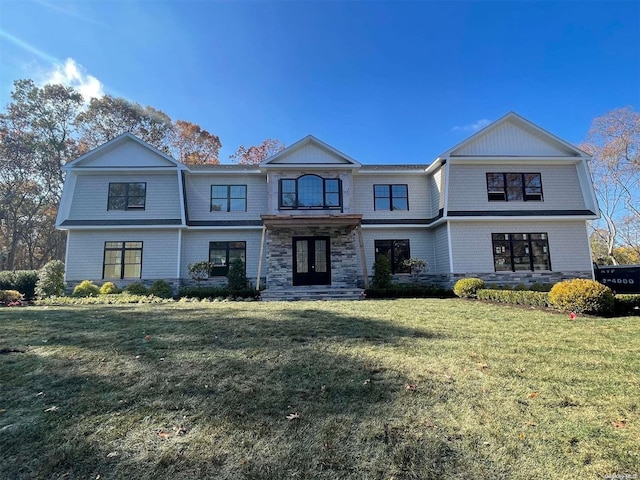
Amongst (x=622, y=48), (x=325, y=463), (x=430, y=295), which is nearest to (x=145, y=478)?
(x=325, y=463)

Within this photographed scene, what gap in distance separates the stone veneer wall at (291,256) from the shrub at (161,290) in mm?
4285

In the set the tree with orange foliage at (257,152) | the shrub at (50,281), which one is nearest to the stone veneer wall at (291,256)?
the shrub at (50,281)

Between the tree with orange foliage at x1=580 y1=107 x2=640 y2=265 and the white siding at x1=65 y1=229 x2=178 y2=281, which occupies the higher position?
the tree with orange foliage at x1=580 y1=107 x2=640 y2=265

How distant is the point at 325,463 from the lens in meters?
2.33

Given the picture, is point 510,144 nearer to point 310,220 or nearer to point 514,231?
point 514,231

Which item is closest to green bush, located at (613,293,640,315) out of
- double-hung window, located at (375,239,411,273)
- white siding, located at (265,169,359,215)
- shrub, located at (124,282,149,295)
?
double-hung window, located at (375,239,411,273)

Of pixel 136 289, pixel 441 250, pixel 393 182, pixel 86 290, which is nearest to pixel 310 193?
pixel 393 182

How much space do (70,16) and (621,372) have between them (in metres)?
16.0

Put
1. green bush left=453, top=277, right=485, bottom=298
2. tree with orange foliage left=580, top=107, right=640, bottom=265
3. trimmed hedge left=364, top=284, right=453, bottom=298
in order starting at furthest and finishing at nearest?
1. tree with orange foliage left=580, top=107, right=640, bottom=265
2. trimmed hedge left=364, top=284, right=453, bottom=298
3. green bush left=453, top=277, right=485, bottom=298

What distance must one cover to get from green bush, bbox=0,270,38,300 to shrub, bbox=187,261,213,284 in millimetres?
7250

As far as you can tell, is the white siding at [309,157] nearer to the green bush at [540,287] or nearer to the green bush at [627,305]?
the green bush at [540,287]

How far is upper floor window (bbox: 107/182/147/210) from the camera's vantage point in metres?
15.5

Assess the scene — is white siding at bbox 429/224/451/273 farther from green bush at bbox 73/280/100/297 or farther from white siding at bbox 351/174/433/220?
green bush at bbox 73/280/100/297

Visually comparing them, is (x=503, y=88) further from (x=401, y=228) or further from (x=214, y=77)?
(x=214, y=77)
